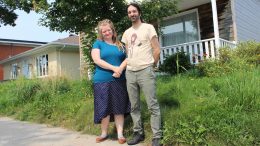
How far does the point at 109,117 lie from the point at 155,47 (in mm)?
1405

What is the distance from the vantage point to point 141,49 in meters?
5.50

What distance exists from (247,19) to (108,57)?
37.9 ft

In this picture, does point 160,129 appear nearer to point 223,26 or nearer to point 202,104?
point 202,104

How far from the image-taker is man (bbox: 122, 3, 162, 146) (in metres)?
5.44

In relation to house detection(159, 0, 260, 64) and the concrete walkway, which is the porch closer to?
house detection(159, 0, 260, 64)

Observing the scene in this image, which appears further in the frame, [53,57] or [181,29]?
[53,57]

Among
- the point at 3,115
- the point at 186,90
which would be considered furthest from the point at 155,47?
the point at 3,115

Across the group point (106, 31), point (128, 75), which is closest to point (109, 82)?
point (128, 75)

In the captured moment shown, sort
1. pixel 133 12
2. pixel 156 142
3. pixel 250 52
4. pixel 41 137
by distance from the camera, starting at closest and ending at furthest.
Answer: pixel 156 142
pixel 133 12
pixel 41 137
pixel 250 52

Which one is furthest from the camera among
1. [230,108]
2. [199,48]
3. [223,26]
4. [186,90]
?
[223,26]

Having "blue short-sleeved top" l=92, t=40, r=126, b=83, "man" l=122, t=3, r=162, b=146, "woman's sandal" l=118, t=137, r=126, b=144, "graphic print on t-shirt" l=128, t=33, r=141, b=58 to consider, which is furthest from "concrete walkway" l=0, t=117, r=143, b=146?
"graphic print on t-shirt" l=128, t=33, r=141, b=58

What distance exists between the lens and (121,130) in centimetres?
603

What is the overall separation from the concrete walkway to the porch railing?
632 cm

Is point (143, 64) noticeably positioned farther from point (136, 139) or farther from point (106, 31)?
point (136, 139)
